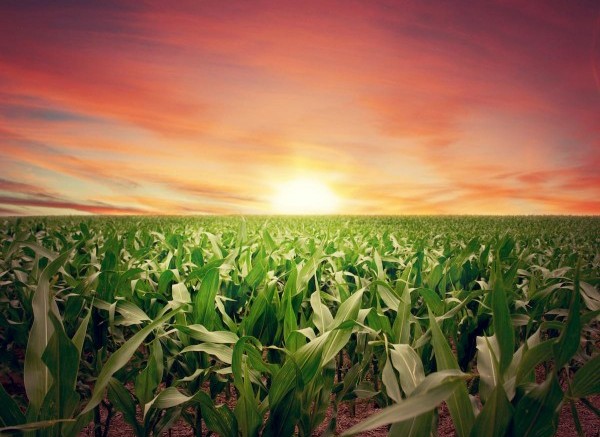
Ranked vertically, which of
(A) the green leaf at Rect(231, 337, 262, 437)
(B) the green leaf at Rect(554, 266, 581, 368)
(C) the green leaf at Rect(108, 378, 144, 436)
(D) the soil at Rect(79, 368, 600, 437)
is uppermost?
(B) the green leaf at Rect(554, 266, 581, 368)

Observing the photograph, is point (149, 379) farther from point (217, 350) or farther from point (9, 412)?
point (9, 412)

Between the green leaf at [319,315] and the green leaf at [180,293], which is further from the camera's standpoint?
the green leaf at [180,293]

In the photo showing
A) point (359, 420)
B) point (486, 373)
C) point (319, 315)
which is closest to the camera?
point (486, 373)

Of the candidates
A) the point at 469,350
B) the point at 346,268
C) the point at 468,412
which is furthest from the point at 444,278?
the point at 468,412

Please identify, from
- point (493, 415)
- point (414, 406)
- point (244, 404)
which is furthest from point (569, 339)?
point (244, 404)

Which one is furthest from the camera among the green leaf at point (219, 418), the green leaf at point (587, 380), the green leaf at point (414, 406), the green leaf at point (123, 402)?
the green leaf at point (123, 402)

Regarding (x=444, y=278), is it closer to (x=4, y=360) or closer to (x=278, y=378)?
(x=278, y=378)

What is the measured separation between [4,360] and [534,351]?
3.37 m

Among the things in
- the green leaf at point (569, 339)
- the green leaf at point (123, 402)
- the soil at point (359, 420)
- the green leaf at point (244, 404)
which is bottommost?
the soil at point (359, 420)

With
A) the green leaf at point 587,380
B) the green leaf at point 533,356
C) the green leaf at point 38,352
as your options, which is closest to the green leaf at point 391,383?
the green leaf at point 533,356

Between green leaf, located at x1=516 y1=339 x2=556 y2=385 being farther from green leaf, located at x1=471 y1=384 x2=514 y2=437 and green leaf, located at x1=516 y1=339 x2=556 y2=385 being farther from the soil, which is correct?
the soil

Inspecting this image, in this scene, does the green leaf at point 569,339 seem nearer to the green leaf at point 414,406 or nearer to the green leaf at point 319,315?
the green leaf at point 414,406

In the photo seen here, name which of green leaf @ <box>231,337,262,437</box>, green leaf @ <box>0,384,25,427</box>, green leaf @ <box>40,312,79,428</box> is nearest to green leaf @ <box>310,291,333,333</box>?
green leaf @ <box>231,337,262,437</box>

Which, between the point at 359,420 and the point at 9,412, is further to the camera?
the point at 359,420
